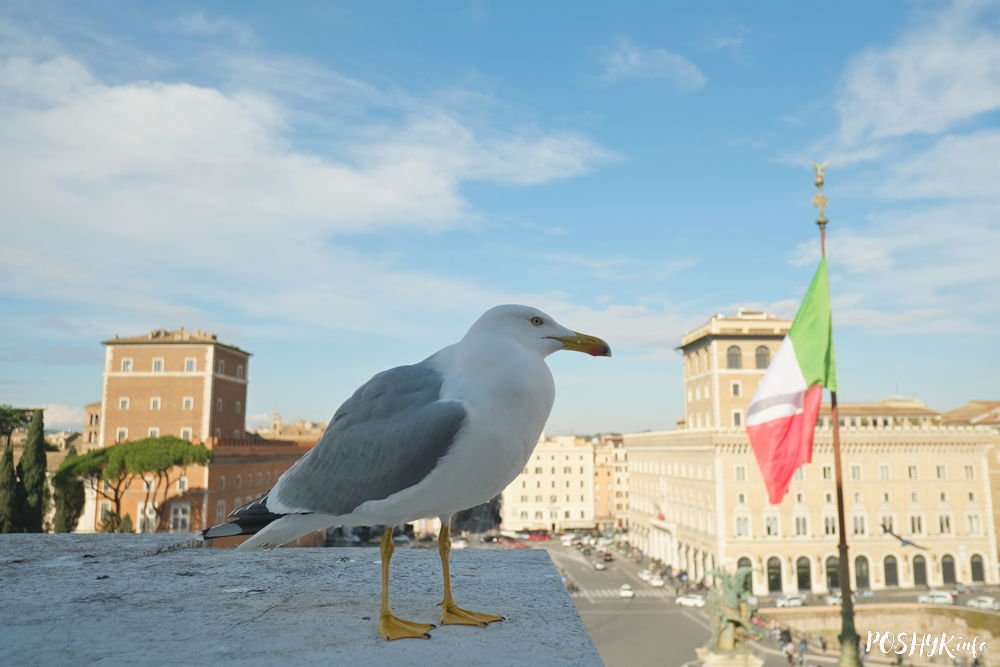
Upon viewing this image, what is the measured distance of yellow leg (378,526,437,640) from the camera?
96.0 inches

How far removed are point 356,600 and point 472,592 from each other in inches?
20.9

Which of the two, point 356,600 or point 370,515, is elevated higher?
point 370,515

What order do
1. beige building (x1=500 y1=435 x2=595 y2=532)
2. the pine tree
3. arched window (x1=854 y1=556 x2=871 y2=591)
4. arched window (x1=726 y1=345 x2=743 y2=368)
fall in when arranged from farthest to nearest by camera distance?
beige building (x1=500 y1=435 x2=595 y2=532)
arched window (x1=726 y1=345 x2=743 y2=368)
arched window (x1=854 y1=556 x2=871 y2=591)
the pine tree

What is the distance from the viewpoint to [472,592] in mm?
3186

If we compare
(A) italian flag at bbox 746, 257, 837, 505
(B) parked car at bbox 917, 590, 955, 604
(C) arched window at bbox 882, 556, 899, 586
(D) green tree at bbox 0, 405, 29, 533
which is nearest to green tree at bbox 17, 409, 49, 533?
(D) green tree at bbox 0, 405, 29, 533

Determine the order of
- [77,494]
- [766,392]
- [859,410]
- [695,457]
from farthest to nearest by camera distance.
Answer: [859,410] < [695,457] < [77,494] < [766,392]

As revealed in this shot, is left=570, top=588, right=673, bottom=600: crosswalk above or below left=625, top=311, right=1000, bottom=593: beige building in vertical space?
below

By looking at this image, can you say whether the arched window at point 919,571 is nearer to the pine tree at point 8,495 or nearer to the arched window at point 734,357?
the arched window at point 734,357

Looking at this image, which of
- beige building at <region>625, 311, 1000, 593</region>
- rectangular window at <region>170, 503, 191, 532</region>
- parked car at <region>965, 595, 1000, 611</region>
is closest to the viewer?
rectangular window at <region>170, 503, 191, 532</region>

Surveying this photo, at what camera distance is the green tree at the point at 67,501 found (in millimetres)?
25562

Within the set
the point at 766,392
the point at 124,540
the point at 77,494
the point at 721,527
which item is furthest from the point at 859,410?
the point at 124,540

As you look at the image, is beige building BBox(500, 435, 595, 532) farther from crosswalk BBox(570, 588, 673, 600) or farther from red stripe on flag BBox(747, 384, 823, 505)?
red stripe on flag BBox(747, 384, 823, 505)

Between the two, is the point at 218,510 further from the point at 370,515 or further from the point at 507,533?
the point at 507,533

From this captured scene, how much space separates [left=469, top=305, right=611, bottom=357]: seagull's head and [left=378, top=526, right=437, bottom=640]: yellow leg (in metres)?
0.84
